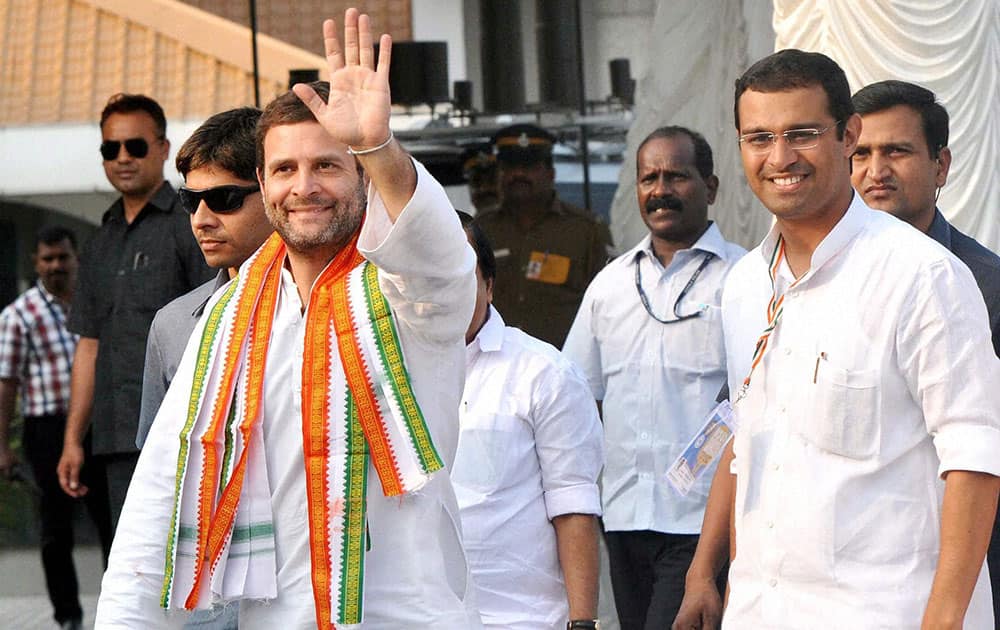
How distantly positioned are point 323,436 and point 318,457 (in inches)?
1.6

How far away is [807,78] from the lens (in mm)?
3742

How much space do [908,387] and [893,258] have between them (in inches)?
10.0

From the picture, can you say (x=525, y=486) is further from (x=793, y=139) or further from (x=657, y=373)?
(x=793, y=139)

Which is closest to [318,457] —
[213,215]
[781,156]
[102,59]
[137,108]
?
[781,156]

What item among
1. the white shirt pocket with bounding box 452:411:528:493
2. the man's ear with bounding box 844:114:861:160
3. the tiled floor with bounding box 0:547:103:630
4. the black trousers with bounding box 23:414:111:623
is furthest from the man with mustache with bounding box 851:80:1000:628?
the tiled floor with bounding box 0:547:103:630

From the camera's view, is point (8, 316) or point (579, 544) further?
point (8, 316)

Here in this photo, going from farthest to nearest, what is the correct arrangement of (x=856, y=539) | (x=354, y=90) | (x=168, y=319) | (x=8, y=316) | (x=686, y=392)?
(x=8, y=316) < (x=686, y=392) < (x=168, y=319) < (x=856, y=539) < (x=354, y=90)

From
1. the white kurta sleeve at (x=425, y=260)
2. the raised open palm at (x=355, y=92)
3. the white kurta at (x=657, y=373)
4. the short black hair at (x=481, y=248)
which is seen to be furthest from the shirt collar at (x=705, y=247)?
the raised open palm at (x=355, y=92)

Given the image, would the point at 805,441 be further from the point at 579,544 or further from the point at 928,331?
the point at 579,544

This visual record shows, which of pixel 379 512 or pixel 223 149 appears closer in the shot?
pixel 379 512

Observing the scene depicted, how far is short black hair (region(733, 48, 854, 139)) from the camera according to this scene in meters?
3.74

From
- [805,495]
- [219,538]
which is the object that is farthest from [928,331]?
[219,538]

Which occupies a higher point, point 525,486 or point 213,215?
point 213,215

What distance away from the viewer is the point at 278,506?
11.2ft
